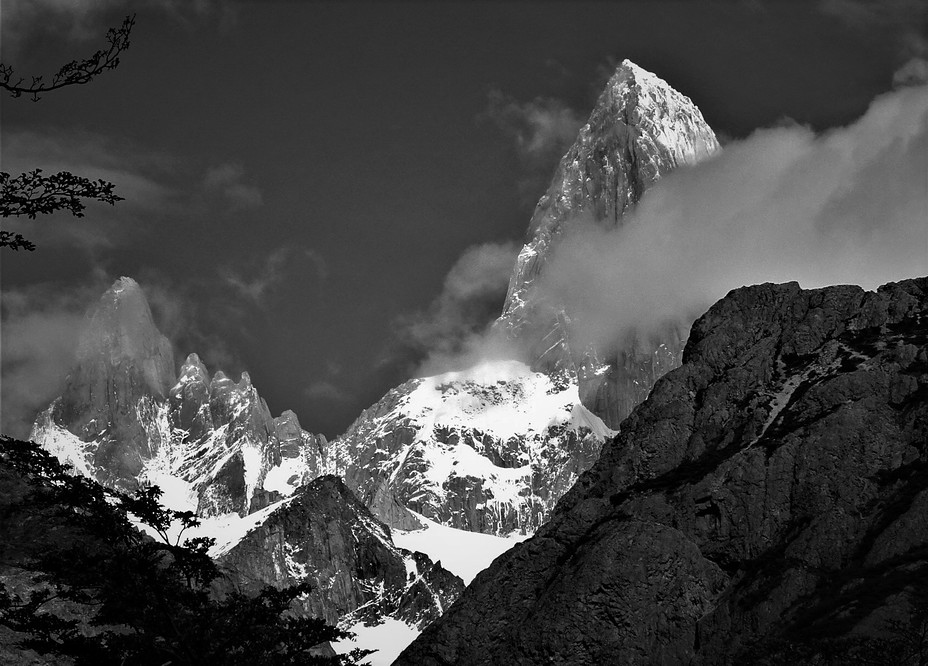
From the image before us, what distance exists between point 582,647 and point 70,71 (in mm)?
93506

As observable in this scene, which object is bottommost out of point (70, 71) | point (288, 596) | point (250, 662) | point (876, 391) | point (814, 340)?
point (250, 662)

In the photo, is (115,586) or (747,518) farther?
(747,518)

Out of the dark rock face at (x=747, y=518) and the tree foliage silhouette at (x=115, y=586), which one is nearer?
the tree foliage silhouette at (x=115, y=586)

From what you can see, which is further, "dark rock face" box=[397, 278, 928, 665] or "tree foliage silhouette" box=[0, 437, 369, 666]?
"dark rock face" box=[397, 278, 928, 665]

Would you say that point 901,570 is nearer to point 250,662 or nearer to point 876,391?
point 876,391

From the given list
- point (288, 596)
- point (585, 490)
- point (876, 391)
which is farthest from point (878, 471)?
point (288, 596)

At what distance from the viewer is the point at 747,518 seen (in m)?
123

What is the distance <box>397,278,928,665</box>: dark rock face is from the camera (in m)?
110

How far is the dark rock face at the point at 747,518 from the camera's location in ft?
360

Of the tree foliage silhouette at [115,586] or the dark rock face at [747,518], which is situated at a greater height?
the dark rock face at [747,518]

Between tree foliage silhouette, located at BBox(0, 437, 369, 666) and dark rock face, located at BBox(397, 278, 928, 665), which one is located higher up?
dark rock face, located at BBox(397, 278, 928, 665)

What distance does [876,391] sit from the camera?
416 ft

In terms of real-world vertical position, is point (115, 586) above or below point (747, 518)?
below

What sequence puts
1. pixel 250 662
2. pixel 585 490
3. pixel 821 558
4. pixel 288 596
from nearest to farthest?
pixel 250 662 < pixel 288 596 < pixel 821 558 < pixel 585 490
